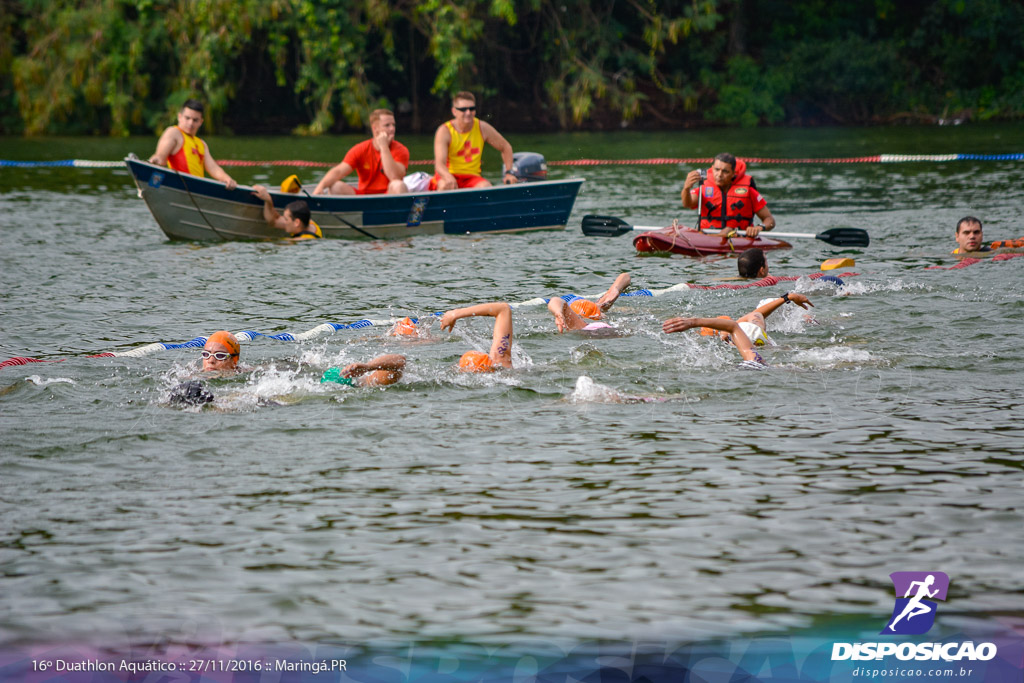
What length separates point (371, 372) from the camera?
7672 millimetres

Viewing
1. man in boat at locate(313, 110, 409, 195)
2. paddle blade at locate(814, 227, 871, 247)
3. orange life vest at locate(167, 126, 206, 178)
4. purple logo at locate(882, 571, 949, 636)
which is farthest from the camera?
man in boat at locate(313, 110, 409, 195)

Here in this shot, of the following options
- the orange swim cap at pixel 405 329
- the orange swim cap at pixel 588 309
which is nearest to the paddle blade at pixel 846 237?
the orange swim cap at pixel 588 309

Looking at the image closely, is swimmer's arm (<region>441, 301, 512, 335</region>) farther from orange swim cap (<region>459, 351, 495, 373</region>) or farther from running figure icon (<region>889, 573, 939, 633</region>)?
running figure icon (<region>889, 573, 939, 633</region>)

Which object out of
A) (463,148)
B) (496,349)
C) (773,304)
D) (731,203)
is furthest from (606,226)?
(496,349)

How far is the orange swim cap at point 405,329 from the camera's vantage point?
30.2ft

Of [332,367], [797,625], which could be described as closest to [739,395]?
[332,367]

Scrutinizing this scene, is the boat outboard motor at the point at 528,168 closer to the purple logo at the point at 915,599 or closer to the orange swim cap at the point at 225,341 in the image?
the orange swim cap at the point at 225,341

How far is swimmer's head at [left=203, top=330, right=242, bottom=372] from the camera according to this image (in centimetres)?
786

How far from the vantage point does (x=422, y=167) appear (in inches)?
965

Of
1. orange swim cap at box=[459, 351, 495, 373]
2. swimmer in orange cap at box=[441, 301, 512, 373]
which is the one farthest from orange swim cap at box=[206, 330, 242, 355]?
orange swim cap at box=[459, 351, 495, 373]

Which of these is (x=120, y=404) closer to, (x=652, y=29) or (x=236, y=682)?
(x=236, y=682)

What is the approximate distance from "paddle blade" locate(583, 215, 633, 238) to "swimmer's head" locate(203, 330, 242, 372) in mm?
6958

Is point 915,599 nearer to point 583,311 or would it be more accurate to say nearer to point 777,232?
point 583,311

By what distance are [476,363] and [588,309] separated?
1.86m
